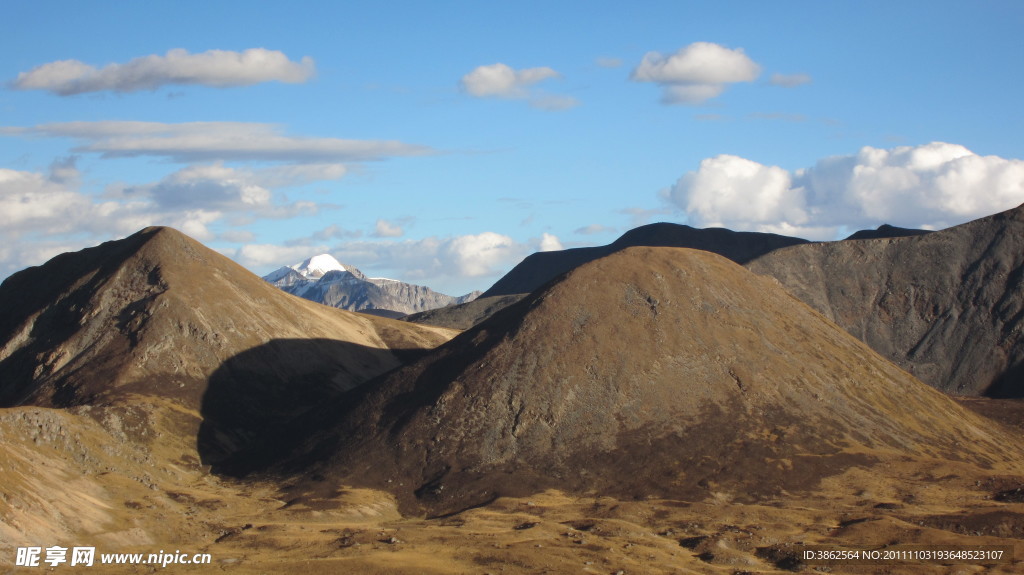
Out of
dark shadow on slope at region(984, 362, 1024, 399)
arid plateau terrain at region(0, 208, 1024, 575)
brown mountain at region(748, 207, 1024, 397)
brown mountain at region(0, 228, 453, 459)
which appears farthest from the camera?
brown mountain at region(748, 207, 1024, 397)

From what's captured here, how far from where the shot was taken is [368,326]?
154 meters

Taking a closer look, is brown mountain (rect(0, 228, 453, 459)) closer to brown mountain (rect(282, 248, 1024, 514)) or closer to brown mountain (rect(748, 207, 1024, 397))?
brown mountain (rect(282, 248, 1024, 514))

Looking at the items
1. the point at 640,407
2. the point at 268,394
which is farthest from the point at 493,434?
the point at 268,394

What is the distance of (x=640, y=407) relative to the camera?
9112 cm

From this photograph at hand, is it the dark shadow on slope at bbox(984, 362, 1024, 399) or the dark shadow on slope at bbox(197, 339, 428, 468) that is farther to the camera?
the dark shadow on slope at bbox(984, 362, 1024, 399)

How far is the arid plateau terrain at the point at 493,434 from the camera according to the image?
64750 mm

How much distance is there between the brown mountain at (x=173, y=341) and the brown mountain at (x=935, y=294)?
7553 cm

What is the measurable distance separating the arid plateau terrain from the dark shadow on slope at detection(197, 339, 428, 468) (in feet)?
1.05

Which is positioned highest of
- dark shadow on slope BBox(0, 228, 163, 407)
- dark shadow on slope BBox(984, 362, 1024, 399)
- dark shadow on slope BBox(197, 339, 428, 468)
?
dark shadow on slope BBox(0, 228, 163, 407)

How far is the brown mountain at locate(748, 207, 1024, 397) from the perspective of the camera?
149m

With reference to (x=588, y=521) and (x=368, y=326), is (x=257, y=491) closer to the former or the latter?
(x=588, y=521)

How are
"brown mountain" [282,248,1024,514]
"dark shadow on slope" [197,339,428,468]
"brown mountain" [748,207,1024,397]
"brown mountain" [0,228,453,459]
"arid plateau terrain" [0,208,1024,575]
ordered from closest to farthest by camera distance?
"arid plateau terrain" [0,208,1024,575] → "brown mountain" [282,248,1024,514] → "dark shadow on slope" [197,339,428,468] → "brown mountain" [0,228,453,459] → "brown mountain" [748,207,1024,397]

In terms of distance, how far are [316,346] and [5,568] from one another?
76.0 metres

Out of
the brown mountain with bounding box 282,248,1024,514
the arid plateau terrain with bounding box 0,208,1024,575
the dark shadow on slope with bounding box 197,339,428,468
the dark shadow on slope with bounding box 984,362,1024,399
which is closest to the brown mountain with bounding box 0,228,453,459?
the dark shadow on slope with bounding box 197,339,428,468
